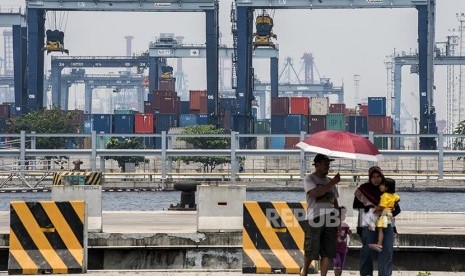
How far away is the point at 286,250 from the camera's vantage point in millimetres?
15367

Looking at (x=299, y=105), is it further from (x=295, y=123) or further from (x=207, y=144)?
(x=207, y=144)

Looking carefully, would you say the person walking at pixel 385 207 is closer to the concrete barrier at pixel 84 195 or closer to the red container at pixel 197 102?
the concrete barrier at pixel 84 195

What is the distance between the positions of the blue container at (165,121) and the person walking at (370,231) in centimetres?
12644

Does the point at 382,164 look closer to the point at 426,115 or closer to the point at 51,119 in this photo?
the point at 426,115

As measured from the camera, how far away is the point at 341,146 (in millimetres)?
12828

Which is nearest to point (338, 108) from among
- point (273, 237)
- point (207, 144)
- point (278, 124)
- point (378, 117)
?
point (378, 117)

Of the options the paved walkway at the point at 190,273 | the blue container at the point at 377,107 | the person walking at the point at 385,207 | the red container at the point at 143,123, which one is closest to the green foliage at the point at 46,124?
the red container at the point at 143,123

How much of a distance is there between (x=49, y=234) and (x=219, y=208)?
3.12m

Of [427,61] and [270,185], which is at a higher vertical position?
[427,61]

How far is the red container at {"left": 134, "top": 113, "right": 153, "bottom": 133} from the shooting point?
135500 mm

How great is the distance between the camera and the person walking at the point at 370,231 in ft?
44.4

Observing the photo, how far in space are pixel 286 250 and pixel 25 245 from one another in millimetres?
3001

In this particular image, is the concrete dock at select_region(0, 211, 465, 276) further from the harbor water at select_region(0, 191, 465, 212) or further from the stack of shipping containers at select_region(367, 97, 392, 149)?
the stack of shipping containers at select_region(367, 97, 392, 149)

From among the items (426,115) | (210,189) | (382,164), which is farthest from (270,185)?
(210,189)
